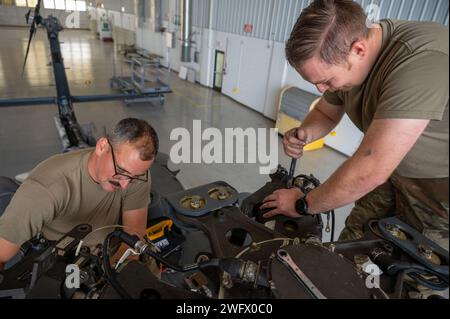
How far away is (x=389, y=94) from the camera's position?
567 millimetres

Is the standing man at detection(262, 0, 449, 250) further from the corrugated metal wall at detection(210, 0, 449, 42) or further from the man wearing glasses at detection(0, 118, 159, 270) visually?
the corrugated metal wall at detection(210, 0, 449, 42)

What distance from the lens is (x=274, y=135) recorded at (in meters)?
4.53

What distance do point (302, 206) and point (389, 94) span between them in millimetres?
394

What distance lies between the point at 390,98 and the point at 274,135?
4012 millimetres

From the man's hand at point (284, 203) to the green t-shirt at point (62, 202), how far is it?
703 millimetres

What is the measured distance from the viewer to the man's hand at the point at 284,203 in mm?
887

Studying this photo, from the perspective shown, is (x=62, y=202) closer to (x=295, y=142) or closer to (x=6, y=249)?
(x=6, y=249)

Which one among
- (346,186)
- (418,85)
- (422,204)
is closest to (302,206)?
(346,186)

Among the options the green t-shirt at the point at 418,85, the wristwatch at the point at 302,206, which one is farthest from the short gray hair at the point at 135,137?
the green t-shirt at the point at 418,85

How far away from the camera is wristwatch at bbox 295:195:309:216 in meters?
0.83

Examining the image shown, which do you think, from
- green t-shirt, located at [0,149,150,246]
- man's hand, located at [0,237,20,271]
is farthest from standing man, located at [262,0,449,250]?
man's hand, located at [0,237,20,271]

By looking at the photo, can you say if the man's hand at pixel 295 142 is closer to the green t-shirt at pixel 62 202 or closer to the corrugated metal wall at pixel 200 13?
the green t-shirt at pixel 62 202

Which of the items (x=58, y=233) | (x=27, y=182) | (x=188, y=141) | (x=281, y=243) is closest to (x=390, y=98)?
(x=281, y=243)

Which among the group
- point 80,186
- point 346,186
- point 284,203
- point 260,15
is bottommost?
point 80,186
